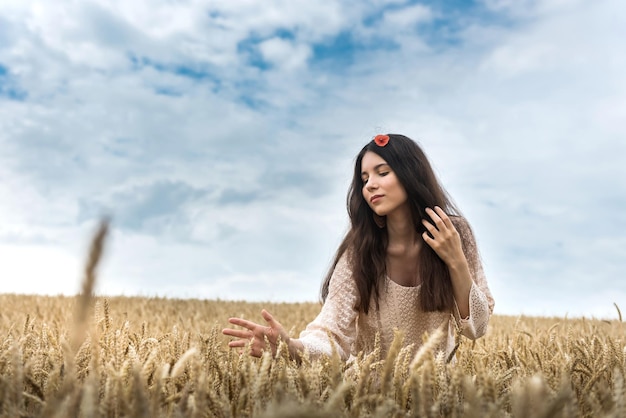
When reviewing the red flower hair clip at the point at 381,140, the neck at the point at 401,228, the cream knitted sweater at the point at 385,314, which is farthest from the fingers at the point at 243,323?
the red flower hair clip at the point at 381,140

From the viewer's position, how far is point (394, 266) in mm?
3652

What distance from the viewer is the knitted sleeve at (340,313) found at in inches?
130

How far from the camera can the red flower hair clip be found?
11.7ft

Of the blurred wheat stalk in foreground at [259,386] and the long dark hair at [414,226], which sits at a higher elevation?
the long dark hair at [414,226]

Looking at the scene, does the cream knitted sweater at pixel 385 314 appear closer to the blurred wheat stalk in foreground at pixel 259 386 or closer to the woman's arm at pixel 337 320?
the woman's arm at pixel 337 320

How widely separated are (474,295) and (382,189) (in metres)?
0.76

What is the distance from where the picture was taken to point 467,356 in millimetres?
2477

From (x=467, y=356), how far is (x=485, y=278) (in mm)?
1186

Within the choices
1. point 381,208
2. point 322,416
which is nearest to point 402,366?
point 322,416

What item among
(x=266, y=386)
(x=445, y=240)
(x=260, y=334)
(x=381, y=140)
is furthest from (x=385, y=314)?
(x=266, y=386)

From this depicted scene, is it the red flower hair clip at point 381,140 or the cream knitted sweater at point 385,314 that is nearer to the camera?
the cream knitted sweater at point 385,314

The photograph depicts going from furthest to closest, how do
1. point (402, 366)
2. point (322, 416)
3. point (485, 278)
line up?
1. point (485, 278)
2. point (402, 366)
3. point (322, 416)

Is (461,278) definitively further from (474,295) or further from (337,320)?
(337,320)

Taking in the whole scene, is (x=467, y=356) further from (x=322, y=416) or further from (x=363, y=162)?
(x=322, y=416)
